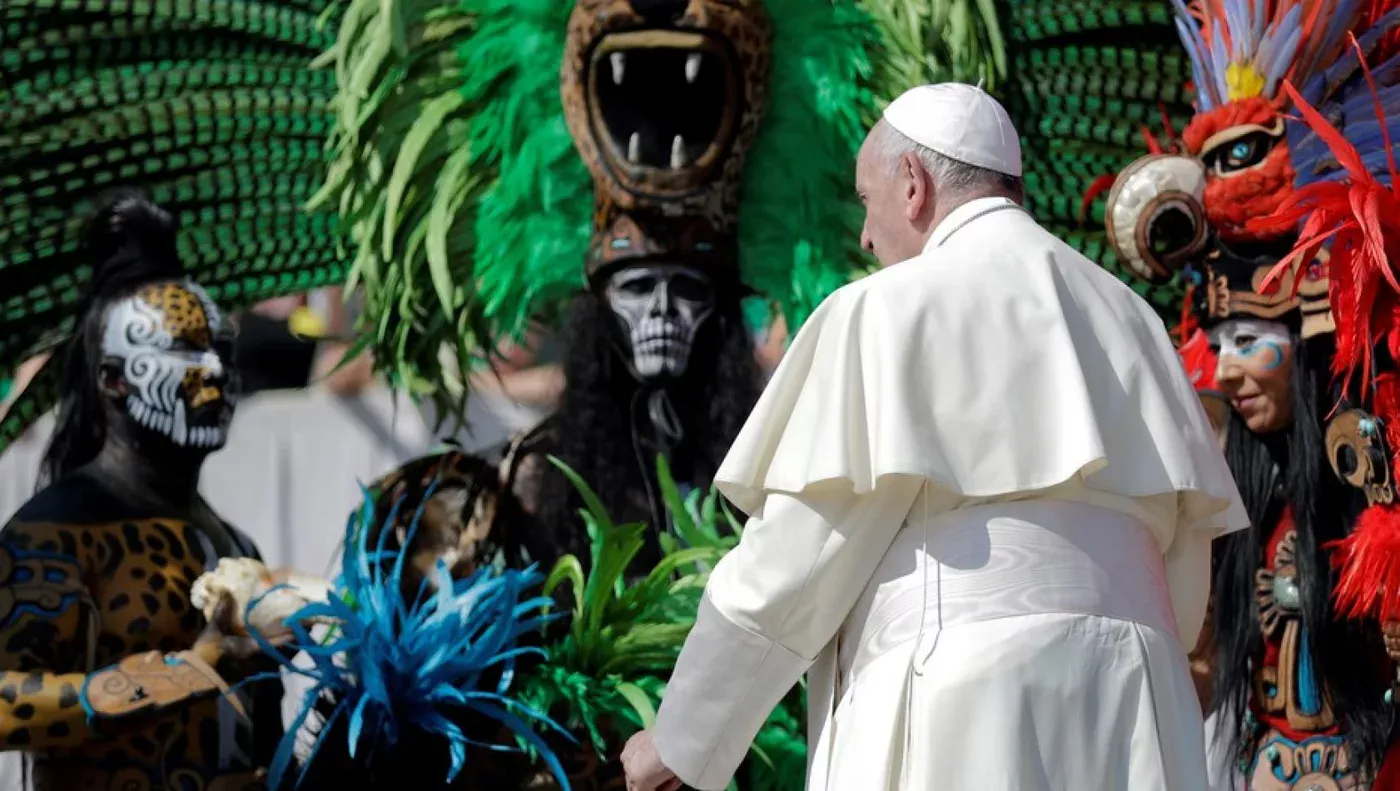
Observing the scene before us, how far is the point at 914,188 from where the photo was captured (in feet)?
10.0

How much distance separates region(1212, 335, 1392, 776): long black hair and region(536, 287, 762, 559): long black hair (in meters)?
1.07

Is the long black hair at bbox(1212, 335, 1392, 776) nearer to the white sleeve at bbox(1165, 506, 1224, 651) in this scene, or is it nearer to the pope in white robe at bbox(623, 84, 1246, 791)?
the white sleeve at bbox(1165, 506, 1224, 651)

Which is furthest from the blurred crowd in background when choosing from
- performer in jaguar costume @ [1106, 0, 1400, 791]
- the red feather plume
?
the red feather plume

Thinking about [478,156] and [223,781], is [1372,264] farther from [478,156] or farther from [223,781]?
[223,781]

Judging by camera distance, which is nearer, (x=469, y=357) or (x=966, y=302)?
(x=966, y=302)

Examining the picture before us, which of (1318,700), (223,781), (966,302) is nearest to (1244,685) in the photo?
(1318,700)

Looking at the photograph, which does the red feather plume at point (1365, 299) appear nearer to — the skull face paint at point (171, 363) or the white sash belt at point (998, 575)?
the white sash belt at point (998, 575)

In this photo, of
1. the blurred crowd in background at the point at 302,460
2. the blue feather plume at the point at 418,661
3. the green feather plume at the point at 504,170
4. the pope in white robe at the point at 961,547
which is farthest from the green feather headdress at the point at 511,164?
the pope in white robe at the point at 961,547

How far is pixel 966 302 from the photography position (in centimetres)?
289

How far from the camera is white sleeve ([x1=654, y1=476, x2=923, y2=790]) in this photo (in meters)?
2.82

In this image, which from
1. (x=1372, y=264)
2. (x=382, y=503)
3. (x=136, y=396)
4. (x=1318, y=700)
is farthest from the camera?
(x=382, y=503)

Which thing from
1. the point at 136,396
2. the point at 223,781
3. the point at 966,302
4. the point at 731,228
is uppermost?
the point at 966,302

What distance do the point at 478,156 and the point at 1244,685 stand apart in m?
2.00

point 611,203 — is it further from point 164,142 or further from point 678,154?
point 164,142
